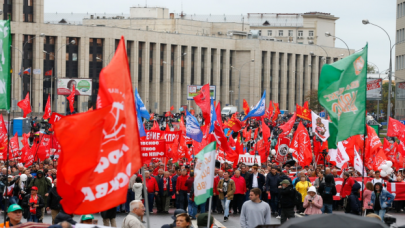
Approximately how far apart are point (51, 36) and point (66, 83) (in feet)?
69.0

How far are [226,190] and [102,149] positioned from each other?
10395 mm

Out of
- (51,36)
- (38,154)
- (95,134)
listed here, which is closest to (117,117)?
(95,134)

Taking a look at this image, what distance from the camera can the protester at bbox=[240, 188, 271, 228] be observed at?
11.3 metres

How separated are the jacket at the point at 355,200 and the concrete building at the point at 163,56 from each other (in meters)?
61.1

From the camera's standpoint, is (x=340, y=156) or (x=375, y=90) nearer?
(x=340, y=156)

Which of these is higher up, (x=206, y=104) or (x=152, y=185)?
(x=206, y=104)

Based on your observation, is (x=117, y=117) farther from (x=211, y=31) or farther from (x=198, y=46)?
(x=211, y=31)

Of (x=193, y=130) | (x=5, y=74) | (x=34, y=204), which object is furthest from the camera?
(x=193, y=130)

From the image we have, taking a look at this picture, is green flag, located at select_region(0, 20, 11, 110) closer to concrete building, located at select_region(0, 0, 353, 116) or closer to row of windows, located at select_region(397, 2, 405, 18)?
row of windows, located at select_region(397, 2, 405, 18)

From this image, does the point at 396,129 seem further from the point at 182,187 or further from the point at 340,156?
the point at 182,187

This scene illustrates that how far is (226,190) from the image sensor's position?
17953mm

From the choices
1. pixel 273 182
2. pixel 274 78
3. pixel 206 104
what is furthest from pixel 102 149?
A: pixel 274 78

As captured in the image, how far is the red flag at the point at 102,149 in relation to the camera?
7609 mm

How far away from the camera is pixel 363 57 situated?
38.2 ft
